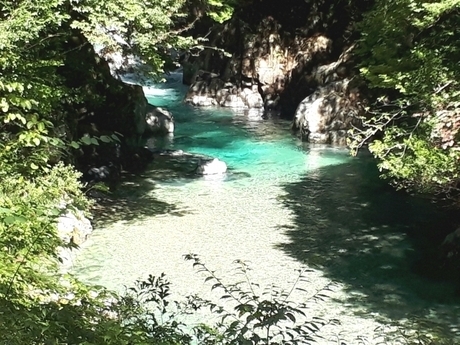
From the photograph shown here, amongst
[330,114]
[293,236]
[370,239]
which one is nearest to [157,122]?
[330,114]

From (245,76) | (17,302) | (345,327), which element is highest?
(245,76)

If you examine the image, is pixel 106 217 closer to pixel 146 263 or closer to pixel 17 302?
pixel 146 263

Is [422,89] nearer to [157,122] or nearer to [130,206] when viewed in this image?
[130,206]

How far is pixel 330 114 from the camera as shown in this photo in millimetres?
18625

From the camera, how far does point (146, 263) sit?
29.7ft

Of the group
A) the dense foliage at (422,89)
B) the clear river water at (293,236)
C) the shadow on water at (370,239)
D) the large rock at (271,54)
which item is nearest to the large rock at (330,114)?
the clear river water at (293,236)

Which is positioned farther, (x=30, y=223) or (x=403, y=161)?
(x=403, y=161)

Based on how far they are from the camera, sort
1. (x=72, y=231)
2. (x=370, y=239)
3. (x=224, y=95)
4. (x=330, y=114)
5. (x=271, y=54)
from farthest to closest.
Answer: (x=224, y=95), (x=271, y=54), (x=330, y=114), (x=370, y=239), (x=72, y=231)

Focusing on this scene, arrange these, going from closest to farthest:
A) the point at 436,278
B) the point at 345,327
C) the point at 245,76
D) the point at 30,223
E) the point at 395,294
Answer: the point at 30,223 < the point at 345,327 < the point at 395,294 < the point at 436,278 < the point at 245,76

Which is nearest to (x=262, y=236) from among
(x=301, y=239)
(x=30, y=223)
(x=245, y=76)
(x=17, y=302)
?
(x=301, y=239)

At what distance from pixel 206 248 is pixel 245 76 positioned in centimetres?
1744

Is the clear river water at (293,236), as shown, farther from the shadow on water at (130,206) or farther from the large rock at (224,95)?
the large rock at (224,95)

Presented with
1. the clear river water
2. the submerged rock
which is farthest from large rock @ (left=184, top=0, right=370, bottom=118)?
the submerged rock

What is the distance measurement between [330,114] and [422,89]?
1038 centimetres
